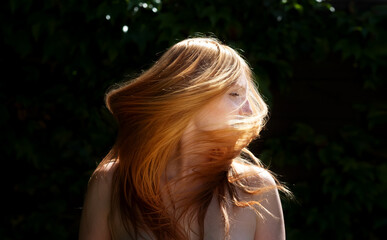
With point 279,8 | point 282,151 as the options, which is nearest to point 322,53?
point 279,8

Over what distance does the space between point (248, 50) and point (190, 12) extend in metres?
0.40

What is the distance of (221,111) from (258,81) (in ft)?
4.21

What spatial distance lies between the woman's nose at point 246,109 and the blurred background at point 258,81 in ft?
4.02

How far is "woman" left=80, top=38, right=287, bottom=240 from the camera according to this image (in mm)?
1350

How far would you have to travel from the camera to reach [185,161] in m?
1.42

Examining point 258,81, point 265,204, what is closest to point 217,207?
point 265,204

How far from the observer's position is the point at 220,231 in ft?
4.48

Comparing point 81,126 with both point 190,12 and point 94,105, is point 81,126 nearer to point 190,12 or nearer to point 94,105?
point 94,105

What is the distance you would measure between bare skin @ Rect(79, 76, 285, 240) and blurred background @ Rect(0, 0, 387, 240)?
4.04 feet

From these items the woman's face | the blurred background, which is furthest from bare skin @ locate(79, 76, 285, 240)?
the blurred background

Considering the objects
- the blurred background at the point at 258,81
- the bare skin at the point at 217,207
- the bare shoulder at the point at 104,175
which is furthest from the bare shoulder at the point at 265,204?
the blurred background at the point at 258,81

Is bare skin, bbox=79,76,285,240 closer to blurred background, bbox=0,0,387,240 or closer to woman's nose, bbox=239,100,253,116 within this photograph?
woman's nose, bbox=239,100,253,116

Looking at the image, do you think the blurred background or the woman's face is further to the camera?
the blurred background

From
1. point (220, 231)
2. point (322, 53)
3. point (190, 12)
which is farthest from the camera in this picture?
point (322, 53)
